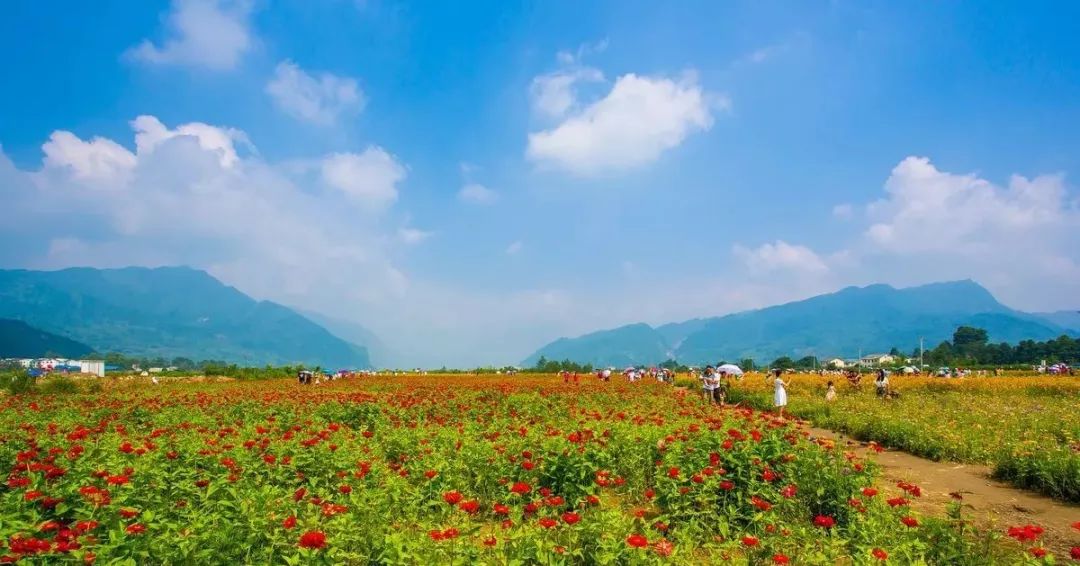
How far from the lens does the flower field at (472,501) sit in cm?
451

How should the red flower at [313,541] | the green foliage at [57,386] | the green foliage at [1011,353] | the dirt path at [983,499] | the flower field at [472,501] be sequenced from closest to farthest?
the red flower at [313,541] < the flower field at [472,501] < the dirt path at [983,499] < the green foliage at [57,386] < the green foliage at [1011,353]

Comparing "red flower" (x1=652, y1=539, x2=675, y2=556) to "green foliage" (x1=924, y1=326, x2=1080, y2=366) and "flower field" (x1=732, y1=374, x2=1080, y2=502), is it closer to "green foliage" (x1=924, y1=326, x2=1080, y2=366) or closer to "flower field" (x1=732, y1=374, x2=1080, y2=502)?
"flower field" (x1=732, y1=374, x2=1080, y2=502)

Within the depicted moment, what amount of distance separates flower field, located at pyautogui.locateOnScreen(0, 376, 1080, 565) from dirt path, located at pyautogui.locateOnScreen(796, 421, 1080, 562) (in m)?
1.21

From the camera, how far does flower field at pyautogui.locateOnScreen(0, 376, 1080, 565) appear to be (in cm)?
451

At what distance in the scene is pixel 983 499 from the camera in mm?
9438

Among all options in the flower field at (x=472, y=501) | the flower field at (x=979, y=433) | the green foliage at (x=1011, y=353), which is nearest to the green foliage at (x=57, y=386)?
the flower field at (x=472, y=501)

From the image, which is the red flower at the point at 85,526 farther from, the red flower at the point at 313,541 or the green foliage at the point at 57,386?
the green foliage at the point at 57,386

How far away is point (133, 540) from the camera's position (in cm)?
450

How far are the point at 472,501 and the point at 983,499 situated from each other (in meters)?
9.45

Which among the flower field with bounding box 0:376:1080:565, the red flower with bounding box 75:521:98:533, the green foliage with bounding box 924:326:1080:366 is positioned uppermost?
the red flower with bounding box 75:521:98:533

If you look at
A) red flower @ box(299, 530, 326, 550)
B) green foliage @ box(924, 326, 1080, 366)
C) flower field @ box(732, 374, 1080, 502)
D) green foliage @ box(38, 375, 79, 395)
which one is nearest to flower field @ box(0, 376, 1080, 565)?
red flower @ box(299, 530, 326, 550)

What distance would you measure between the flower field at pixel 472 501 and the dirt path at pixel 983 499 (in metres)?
1.21

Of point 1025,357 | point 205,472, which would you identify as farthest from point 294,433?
point 1025,357

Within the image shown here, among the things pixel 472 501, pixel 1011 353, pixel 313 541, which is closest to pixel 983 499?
pixel 472 501
